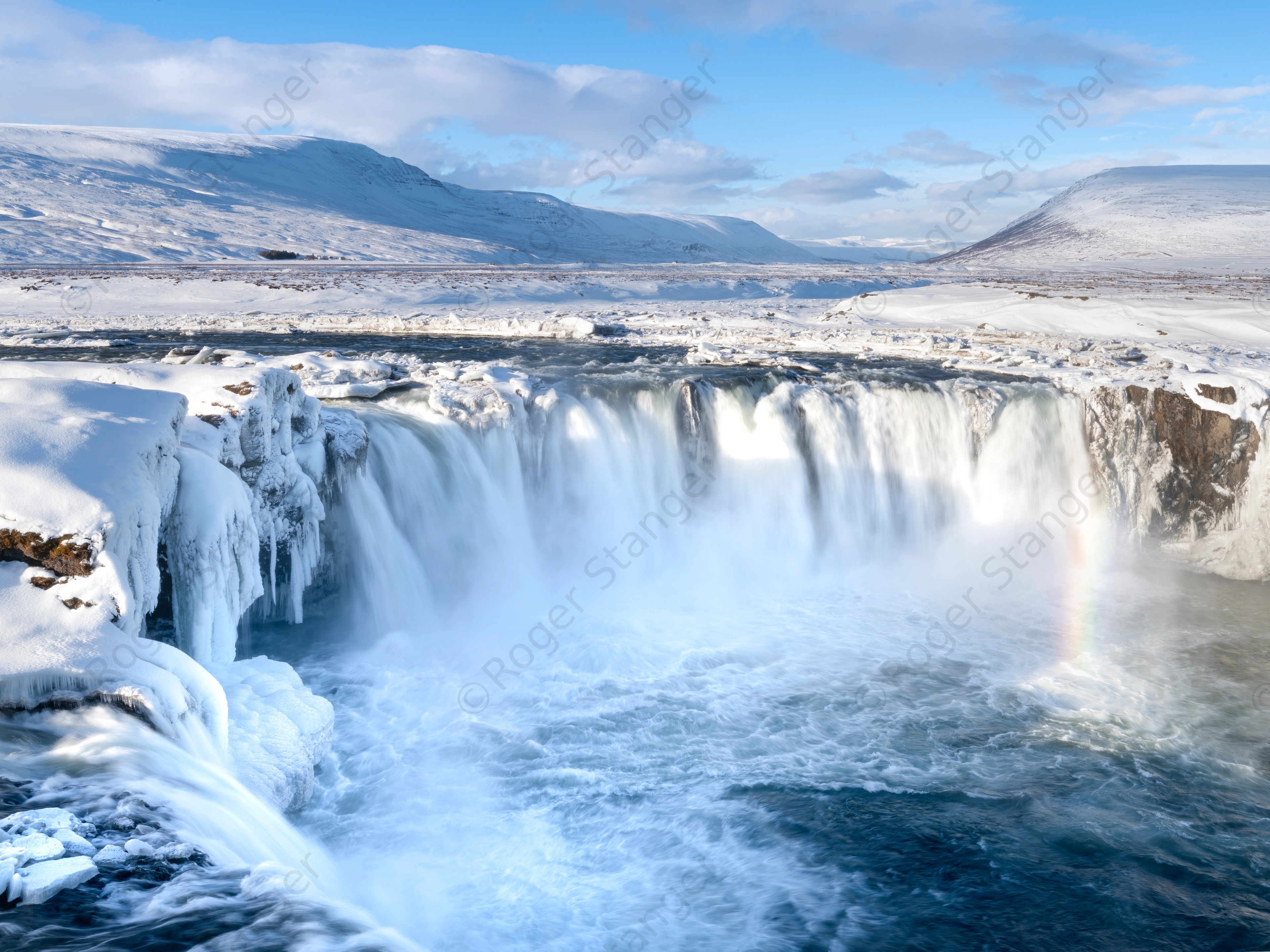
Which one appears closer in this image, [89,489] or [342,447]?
[89,489]

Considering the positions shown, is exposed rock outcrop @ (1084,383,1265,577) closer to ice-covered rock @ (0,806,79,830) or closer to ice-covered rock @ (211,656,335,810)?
ice-covered rock @ (211,656,335,810)

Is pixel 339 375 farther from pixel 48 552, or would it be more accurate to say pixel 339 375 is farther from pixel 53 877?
pixel 53 877

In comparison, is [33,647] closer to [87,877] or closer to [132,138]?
[87,877]

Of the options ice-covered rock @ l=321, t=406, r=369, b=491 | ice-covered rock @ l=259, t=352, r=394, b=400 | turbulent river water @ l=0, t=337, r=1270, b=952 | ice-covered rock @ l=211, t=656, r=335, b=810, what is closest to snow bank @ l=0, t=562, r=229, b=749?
turbulent river water @ l=0, t=337, r=1270, b=952

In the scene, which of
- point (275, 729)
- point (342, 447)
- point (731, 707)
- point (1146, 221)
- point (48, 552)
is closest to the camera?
point (48, 552)

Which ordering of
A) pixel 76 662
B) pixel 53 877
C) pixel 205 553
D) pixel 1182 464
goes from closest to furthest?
pixel 53 877, pixel 76 662, pixel 205 553, pixel 1182 464

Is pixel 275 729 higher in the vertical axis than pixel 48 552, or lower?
lower

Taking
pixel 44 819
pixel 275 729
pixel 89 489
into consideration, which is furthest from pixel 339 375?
pixel 44 819

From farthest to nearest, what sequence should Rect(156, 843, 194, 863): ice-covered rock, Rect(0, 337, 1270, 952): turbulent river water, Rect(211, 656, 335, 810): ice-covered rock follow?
Rect(211, 656, 335, 810): ice-covered rock, Rect(0, 337, 1270, 952): turbulent river water, Rect(156, 843, 194, 863): ice-covered rock
